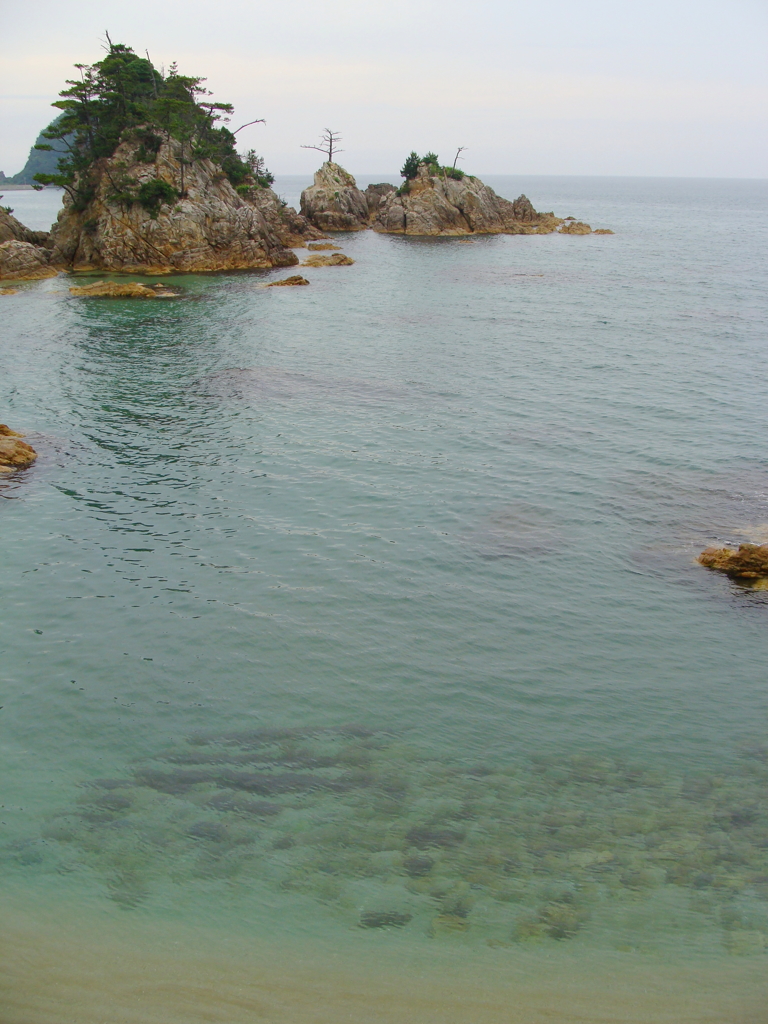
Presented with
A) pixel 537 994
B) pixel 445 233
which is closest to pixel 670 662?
pixel 537 994

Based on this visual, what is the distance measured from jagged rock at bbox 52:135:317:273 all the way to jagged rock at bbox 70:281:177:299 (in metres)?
9.85

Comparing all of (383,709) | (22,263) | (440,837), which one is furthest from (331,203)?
(440,837)

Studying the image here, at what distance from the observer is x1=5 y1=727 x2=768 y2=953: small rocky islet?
10.9m

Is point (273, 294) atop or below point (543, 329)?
atop

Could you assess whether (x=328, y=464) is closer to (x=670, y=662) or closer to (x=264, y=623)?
(x=264, y=623)

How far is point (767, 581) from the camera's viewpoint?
19.9 m

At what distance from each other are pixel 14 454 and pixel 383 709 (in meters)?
20.2

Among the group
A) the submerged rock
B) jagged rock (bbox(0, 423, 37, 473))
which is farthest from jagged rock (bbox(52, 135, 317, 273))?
the submerged rock

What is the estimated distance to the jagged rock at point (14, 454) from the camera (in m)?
27.6

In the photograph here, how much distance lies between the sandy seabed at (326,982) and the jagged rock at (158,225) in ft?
230

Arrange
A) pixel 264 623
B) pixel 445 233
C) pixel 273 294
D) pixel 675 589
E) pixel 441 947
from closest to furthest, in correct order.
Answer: pixel 441 947 → pixel 264 623 → pixel 675 589 → pixel 273 294 → pixel 445 233

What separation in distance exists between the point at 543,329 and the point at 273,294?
25.1 meters

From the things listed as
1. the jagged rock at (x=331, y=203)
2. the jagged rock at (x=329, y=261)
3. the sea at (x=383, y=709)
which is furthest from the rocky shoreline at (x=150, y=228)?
the sea at (x=383, y=709)

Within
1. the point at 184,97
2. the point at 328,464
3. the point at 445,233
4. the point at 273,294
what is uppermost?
the point at 184,97
